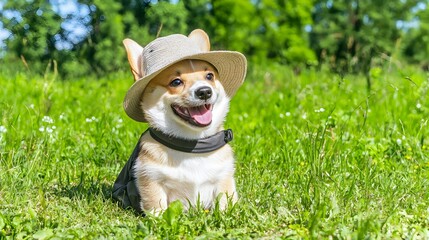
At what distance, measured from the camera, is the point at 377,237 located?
10.6 feet

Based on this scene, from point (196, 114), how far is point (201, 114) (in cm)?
3

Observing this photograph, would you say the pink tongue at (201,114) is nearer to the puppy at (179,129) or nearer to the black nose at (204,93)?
the puppy at (179,129)

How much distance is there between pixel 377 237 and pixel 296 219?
1.46 ft

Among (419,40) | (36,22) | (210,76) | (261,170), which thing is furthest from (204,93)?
(419,40)

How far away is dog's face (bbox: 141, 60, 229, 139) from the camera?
3.63 metres

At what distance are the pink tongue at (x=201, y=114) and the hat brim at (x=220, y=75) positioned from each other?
0.92ft

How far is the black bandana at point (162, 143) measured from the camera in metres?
3.78

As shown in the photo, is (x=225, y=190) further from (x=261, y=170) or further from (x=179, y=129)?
(x=261, y=170)

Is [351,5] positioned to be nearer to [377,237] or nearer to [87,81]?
[87,81]

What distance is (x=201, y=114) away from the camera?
3727 millimetres

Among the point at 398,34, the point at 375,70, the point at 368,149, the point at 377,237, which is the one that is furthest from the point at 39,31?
the point at 398,34

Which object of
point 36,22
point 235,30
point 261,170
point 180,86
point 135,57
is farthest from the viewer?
point 235,30

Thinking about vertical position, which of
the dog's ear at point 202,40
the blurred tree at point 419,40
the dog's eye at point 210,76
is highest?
the dog's ear at point 202,40

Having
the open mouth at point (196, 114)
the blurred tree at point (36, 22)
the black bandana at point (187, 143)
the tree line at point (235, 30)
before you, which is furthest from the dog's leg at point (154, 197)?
the blurred tree at point (36, 22)
